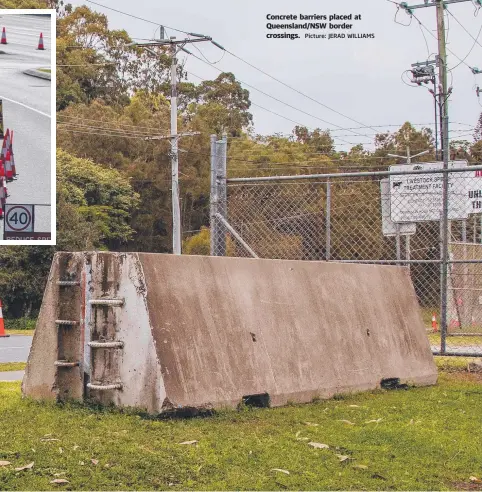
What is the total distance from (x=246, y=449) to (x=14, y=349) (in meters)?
12.1

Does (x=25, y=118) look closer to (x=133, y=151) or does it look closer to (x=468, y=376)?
(x=468, y=376)

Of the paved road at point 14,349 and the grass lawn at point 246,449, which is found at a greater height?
the grass lawn at point 246,449

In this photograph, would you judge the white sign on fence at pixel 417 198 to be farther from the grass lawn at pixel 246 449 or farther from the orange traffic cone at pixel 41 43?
the orange traffic cone at pixel 41 43

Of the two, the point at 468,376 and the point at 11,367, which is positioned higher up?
the point at 468,376

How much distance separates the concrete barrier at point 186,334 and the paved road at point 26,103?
13.6 meters

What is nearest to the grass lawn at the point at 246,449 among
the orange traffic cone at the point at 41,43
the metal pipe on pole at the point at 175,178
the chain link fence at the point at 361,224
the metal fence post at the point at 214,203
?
the chain link fence at the point at 361,224

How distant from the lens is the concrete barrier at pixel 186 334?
19.2 ft

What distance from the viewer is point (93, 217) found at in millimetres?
40750

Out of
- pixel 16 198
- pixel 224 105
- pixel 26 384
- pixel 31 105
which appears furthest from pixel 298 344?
pixel 224 105

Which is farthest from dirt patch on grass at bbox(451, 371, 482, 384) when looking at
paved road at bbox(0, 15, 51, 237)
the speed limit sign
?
paved road at bbox(0, 15, 51, 237)

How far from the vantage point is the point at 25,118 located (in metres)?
21.2

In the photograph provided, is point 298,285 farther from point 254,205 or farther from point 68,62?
point 68,62

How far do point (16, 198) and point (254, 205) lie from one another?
9160mm

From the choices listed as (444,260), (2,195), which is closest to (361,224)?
(444,260)
